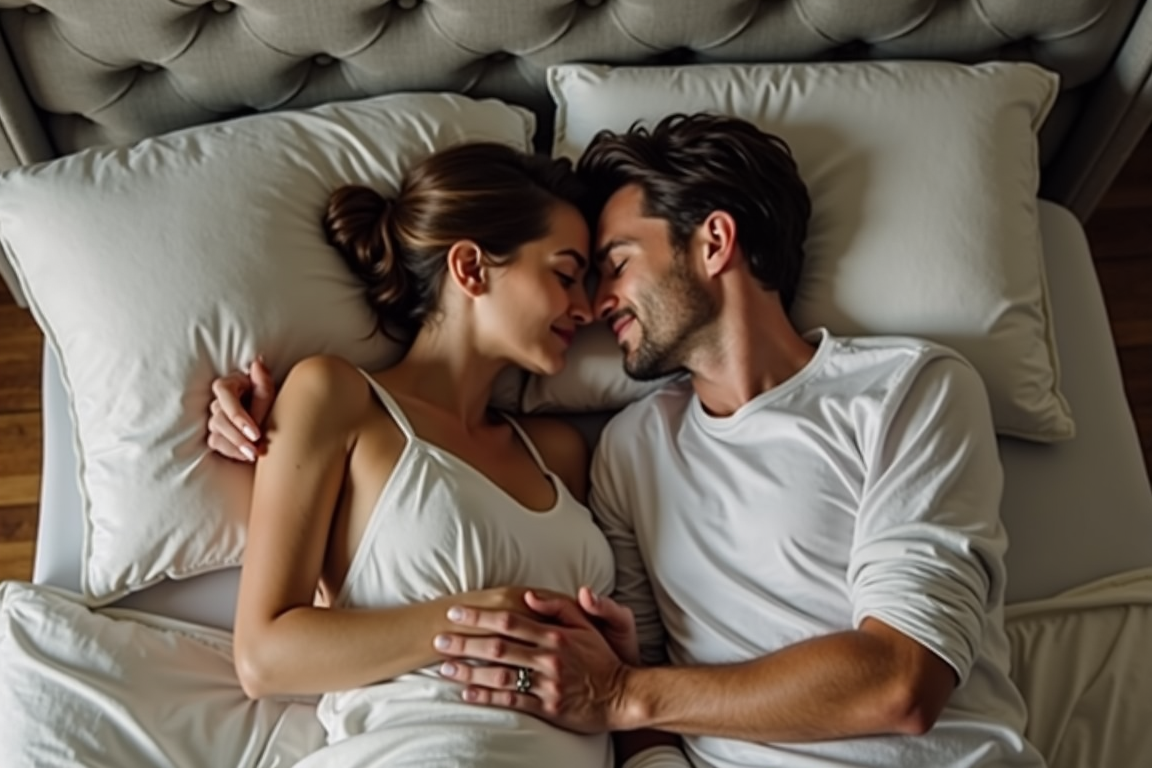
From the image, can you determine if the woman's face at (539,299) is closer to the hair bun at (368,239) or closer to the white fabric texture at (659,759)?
the hair bun at (368,239)

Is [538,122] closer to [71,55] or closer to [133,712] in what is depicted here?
[71,55]

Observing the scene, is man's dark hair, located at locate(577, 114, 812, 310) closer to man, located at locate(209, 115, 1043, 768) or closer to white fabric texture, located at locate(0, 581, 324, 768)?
man, located at locate(209, 115, 1043, 768)

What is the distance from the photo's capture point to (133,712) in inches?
49.2

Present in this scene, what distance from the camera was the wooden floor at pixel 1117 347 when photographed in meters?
1.95

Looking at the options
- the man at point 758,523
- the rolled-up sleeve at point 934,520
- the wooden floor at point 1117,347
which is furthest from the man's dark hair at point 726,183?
the wooden floor at point 1117,347

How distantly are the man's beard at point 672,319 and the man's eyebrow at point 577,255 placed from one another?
92mm

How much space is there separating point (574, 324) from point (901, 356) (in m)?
0.39

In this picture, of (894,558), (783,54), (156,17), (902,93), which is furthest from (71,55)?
(894,558)

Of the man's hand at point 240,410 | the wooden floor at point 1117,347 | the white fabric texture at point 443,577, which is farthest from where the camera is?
the wooden floor at point 1117,347

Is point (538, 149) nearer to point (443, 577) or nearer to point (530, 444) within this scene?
point (530, 444)

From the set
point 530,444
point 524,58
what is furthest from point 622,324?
point 524,58

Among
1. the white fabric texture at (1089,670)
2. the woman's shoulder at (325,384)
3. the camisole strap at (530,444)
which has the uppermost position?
the woman's shoulder at (325,384)

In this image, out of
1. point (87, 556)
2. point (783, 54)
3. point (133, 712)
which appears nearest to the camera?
point (133, 712)

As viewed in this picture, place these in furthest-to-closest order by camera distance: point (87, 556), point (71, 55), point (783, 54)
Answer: point (783, 54)
point (71, 55)
point (87, 556)
